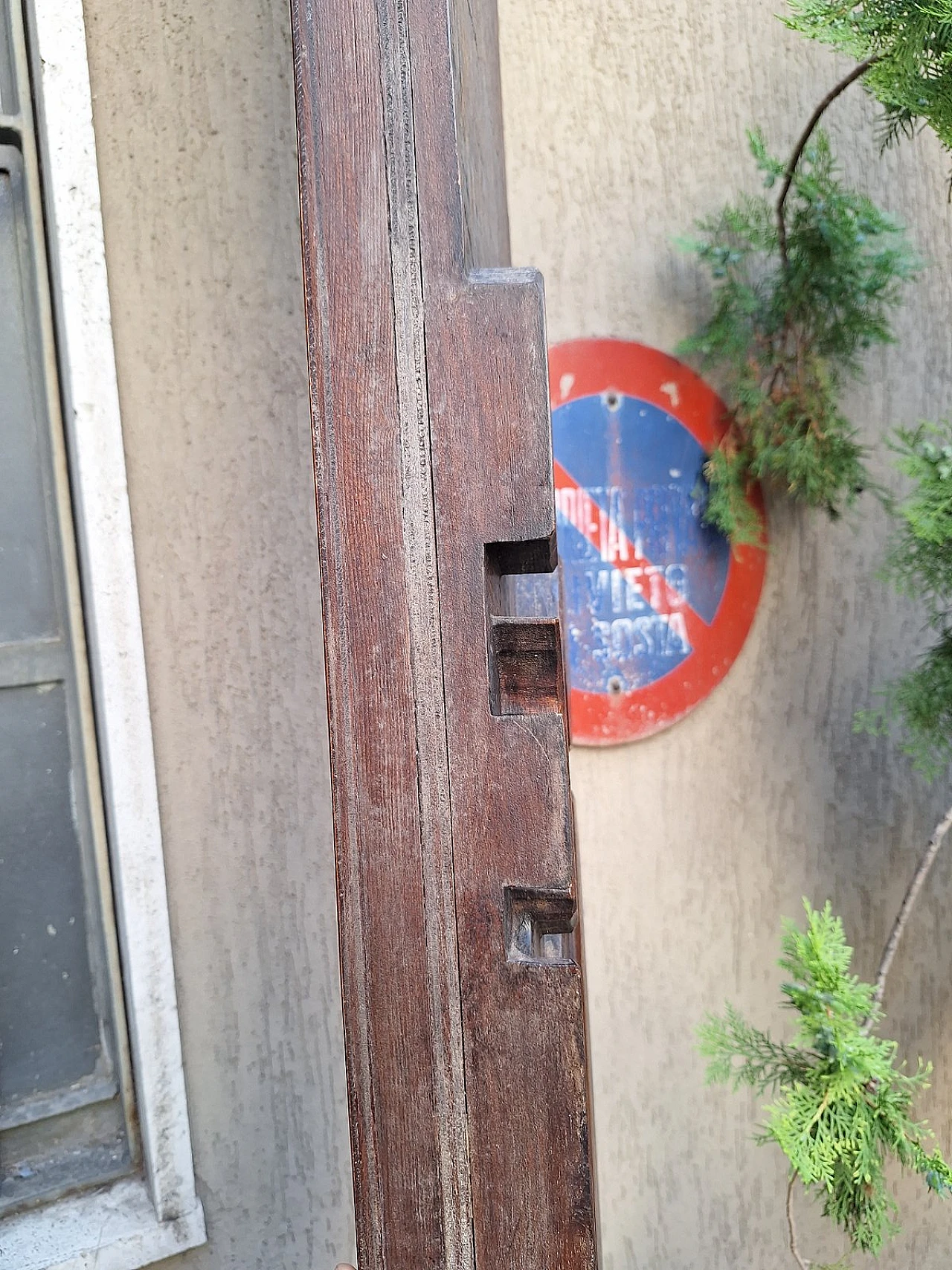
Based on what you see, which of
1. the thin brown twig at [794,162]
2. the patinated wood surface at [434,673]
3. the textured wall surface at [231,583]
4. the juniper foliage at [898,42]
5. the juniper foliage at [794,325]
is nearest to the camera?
the patinated wood surface at [434,673]

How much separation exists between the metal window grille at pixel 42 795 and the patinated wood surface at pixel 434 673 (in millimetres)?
740

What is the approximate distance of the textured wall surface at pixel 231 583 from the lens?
1.24 m

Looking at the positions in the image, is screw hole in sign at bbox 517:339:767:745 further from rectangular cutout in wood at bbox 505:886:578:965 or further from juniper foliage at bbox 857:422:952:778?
rectangular cutout in wood at bbox 505:886:578:965

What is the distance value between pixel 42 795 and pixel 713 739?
1.11 m

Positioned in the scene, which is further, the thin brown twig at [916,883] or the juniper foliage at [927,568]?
the thin brown twig at [916,883]

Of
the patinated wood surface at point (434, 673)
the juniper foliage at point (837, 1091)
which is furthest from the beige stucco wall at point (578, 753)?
the patinated wood surface at point (434, 673)

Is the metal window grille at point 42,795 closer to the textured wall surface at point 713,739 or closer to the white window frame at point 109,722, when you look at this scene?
the white window frame at point 109,722

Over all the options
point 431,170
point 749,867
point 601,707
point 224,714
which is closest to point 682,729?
point 601,707

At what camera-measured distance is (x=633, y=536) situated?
1.62m

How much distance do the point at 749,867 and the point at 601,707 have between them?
46cm

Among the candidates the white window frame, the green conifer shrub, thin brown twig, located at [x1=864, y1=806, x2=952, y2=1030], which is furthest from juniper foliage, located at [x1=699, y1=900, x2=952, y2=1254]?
the white window frame

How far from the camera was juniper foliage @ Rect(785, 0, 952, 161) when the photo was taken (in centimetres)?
98

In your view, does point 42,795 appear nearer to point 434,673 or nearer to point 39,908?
point 39,908

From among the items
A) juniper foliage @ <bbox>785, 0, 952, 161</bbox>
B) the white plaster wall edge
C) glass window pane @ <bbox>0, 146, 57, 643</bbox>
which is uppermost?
juniper foliage @ <bbox>785, 0, 952, 161</bbox>
